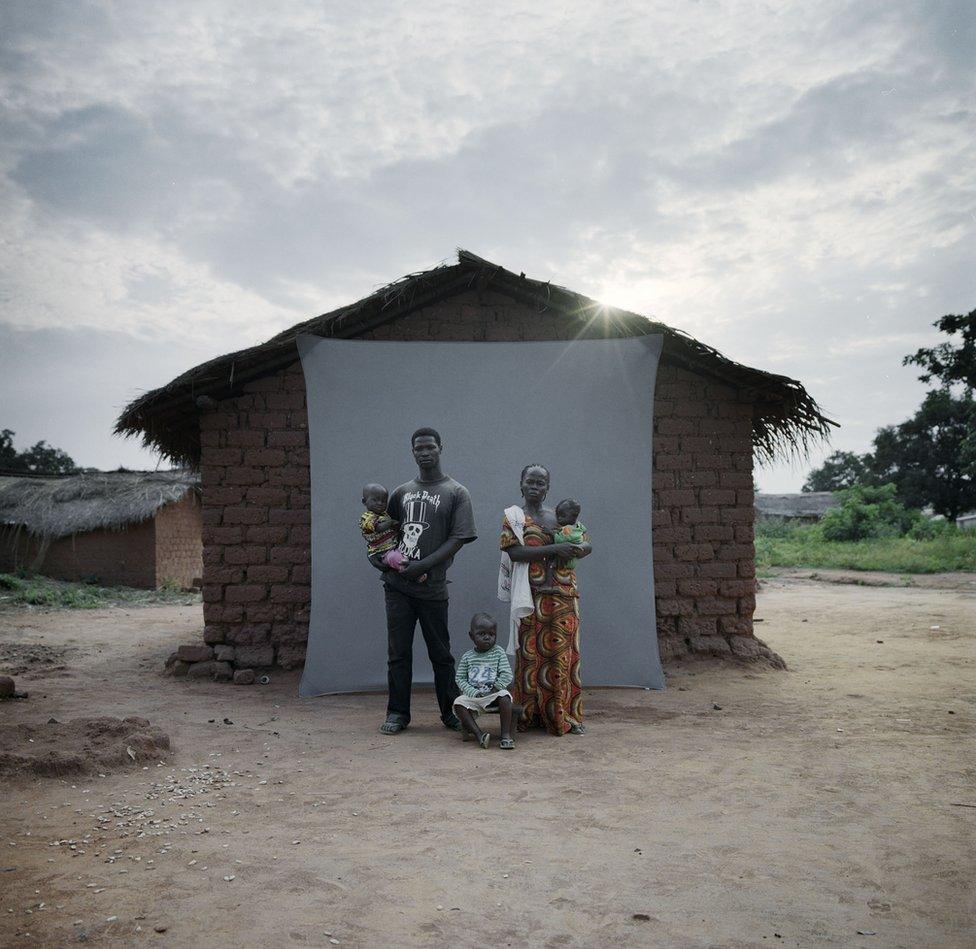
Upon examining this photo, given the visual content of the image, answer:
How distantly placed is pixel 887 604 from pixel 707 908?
993 cm

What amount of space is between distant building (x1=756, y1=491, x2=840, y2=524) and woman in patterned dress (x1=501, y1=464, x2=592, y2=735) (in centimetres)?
3015

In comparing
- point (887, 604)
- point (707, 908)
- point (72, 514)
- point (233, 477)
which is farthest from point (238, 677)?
point (72, 514)

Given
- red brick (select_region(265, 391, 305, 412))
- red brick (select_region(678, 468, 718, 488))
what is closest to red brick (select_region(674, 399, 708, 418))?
red brick (select_region(678, 468, 718, 488))

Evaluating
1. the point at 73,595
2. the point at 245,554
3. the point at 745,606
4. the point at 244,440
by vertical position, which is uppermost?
the point at 244,440

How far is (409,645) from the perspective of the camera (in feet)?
14.1

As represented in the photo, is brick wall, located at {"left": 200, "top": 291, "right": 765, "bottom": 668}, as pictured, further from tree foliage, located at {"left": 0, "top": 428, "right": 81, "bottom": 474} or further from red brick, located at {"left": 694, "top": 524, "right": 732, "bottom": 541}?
tree foliage, located at {"left": 0, "top": 428, "right": 81, "bottom": 474}

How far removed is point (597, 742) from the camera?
4.02m

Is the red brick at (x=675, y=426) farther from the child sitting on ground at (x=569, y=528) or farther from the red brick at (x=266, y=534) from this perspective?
the red brick at (x=266, y=534)

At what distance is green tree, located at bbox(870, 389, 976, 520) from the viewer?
30922 millimetres

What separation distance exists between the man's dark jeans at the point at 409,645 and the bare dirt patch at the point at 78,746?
123cm

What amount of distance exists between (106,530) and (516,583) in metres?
12.4

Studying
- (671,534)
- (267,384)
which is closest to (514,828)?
(671,534)

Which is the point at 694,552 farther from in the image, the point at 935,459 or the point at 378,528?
the point at 935,459

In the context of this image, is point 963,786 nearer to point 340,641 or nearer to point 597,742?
point 597,742
